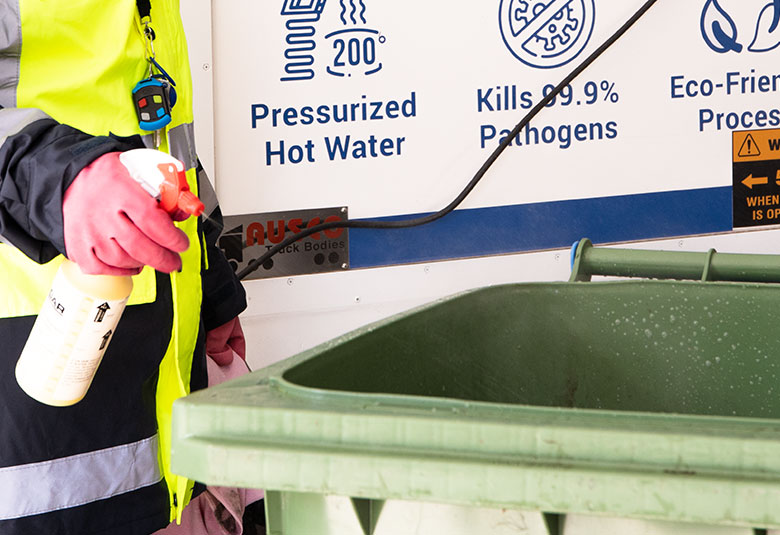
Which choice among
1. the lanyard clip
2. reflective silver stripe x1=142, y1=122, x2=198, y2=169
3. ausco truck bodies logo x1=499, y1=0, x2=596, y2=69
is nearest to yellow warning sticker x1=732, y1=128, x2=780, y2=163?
ausco truck bodies logo x1=499, y1=0, x2=596, y2=69

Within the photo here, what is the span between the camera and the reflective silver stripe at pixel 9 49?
1577mm

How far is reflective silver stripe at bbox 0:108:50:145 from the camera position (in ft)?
5.03

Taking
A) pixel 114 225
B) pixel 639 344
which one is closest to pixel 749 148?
pixel 639 344

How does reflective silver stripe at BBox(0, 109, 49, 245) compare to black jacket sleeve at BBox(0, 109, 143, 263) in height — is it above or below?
above

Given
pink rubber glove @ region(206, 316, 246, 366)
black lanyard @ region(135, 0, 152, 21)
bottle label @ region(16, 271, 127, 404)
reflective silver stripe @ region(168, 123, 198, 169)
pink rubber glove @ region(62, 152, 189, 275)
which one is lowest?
pink rubber glove @ region(206, 316, 246, 366)

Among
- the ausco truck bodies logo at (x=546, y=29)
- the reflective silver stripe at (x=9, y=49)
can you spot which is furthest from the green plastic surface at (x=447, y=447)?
the ausco truck bodies logo at (x=546, y=29)

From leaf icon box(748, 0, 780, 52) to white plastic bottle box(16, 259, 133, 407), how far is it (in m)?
2.09

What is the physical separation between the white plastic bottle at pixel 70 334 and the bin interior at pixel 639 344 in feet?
1.89

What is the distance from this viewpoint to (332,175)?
2.57 metres

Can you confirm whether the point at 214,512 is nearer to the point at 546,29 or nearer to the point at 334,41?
the point at 334,41

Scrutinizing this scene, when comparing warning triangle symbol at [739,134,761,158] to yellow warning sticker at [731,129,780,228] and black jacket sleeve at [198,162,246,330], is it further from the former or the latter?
black jacket sleeve at [198,162,246,330]

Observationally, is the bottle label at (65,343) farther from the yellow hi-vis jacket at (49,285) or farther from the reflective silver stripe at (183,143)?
the reflective silver stripe at (183,143)

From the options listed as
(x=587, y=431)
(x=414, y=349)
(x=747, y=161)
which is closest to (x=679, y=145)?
(x=747, y=161)

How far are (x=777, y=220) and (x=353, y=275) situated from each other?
4.09ft
